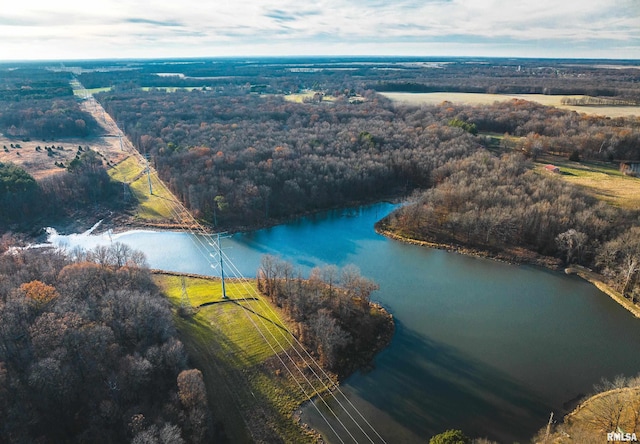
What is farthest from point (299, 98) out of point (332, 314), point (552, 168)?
point (332, 314)

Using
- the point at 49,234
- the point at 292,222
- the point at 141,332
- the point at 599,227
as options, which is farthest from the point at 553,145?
the point at 49,234

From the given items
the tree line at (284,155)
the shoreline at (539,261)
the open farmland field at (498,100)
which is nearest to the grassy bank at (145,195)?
the tree line at (284,155)

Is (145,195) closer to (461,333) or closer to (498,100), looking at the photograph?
(461,333)

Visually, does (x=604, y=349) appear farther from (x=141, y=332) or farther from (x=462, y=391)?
(x=141, y=332)

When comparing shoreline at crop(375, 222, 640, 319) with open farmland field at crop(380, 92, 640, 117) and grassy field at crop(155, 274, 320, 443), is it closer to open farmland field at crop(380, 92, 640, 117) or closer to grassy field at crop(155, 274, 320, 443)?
grassy field at crop(155, 274, 320, 443)

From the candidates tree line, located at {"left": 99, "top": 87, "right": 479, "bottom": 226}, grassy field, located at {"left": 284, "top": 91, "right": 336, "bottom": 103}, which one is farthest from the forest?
grassy field, located at {"left": 284, "top": 91, "right": 336, "bottom": 103}

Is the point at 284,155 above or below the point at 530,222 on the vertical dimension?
above
